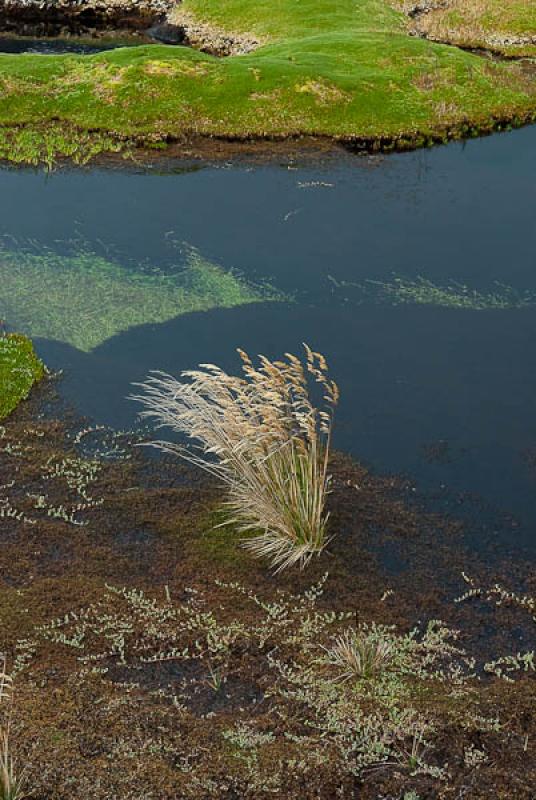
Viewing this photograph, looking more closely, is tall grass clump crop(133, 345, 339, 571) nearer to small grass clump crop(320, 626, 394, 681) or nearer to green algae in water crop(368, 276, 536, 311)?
small grass clump crop(320, 626, 394, 681)

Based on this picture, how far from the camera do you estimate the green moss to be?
13852mm

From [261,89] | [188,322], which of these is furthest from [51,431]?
[261,89]

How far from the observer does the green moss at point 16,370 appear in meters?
13.9

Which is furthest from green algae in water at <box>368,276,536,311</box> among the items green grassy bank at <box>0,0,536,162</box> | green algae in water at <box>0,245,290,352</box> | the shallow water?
the shallow water

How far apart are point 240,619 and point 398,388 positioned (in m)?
5.51

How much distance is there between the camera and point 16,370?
14359 millimetres

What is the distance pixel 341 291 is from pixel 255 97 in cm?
1061

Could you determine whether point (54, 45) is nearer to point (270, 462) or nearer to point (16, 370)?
point (16, 370)

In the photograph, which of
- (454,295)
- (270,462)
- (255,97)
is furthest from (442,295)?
(255,97)

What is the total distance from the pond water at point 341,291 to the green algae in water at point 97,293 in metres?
0.04

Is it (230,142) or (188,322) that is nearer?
(188,322)

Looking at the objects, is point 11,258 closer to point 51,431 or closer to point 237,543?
point 51,431

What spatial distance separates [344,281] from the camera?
17.1m

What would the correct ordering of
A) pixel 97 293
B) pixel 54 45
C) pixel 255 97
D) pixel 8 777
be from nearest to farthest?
1. pixel 8 777
2. pixel 97 293
3. pixel 255 97
4. pixel 54 45
